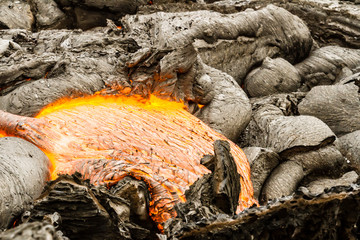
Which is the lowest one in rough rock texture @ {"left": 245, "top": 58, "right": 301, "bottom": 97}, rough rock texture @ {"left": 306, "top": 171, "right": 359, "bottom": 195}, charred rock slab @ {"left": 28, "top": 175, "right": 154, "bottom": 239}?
rough rock texture @ {"left": 306, "top": 171, "right": 359, "bottom": 195}

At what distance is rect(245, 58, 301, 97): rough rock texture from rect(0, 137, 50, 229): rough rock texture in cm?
297

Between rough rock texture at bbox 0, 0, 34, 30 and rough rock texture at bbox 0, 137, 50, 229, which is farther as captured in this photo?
rough rock texture at bbox 0, 0, 34, 30

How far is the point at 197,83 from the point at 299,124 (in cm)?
118

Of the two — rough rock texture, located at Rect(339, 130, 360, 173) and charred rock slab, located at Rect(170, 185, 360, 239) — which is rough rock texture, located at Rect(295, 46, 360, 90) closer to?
rough rock texture, located at Rect(339, 130, 360, 173)

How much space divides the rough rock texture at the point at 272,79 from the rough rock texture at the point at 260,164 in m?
1.42

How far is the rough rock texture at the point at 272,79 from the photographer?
16.5 feet

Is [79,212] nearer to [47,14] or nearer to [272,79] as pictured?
[272,79]

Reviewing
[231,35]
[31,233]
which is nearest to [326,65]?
[231,35]

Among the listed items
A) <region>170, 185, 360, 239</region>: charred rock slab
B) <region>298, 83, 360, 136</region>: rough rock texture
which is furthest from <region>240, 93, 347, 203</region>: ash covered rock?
<region>170, 185, 360, 239</region>: charred rock slab

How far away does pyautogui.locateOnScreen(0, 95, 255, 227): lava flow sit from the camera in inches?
116

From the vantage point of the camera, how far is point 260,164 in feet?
12.1

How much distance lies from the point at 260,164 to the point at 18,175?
216 cm

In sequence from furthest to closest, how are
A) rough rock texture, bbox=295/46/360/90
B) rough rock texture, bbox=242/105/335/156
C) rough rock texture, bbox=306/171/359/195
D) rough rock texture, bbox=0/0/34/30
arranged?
rough rock texture, bbox=0/0/34/30, rough rock texture, bbox=295/46/360/90, rough rock texture, bbox=242/105/335/156, rough rock texture, bbox=306/171/359/195

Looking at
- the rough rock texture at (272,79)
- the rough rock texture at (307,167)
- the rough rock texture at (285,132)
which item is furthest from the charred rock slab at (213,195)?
the rough rock texture at (272,79)
